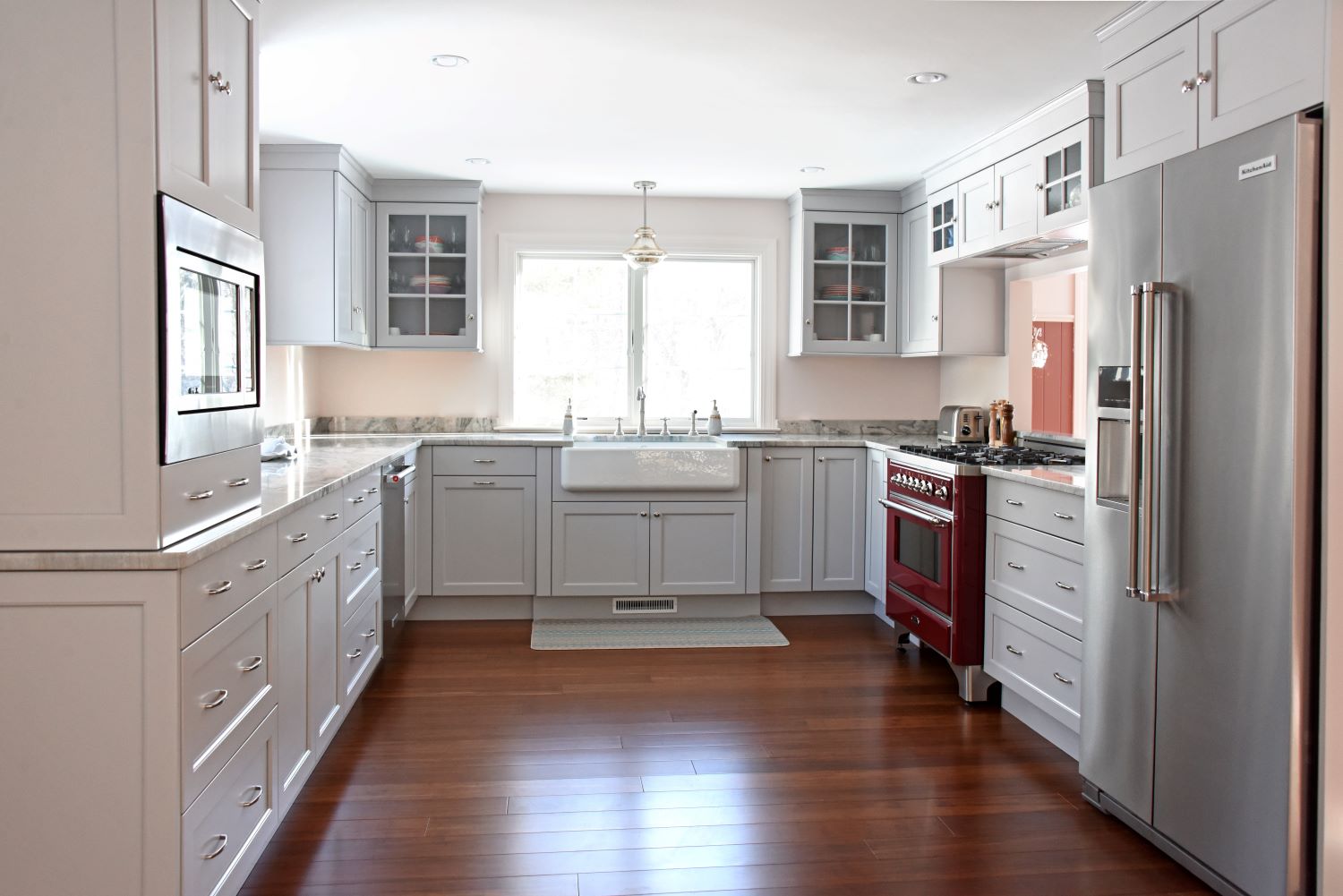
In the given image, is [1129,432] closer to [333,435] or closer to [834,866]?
[834,866]

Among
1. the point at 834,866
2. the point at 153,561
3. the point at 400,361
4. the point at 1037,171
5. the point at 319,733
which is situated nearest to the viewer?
the point at 153,561

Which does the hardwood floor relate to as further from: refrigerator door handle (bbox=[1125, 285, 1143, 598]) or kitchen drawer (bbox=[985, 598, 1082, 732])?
refrigerator door handle (bbox=[1125, 285, 1143, 598])

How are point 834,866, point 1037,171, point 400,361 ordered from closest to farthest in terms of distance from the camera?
point 834,866
point 1037,171
point 400,361

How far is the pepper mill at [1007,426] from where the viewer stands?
4.46m

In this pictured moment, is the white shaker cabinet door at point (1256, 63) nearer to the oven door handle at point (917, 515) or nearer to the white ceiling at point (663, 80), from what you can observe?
the white ceiling at point (663, 80)

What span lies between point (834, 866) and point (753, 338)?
3.66 metres

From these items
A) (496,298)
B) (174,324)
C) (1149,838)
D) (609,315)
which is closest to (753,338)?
(609,315)

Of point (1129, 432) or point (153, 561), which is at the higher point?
point (1129, 432)

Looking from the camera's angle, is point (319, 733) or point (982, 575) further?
point (982, 575)

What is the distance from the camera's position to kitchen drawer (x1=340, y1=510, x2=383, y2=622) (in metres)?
3.24

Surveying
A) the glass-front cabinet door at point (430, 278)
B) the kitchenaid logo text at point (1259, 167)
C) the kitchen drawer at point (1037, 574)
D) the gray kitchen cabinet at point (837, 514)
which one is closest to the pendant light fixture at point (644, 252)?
the glass-front cabinet door at point (430, 278)

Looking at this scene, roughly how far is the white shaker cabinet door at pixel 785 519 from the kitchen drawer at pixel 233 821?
3.07 metres

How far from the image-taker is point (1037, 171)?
372cm

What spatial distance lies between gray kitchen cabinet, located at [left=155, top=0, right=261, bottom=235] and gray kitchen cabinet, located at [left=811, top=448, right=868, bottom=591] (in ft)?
11.0
